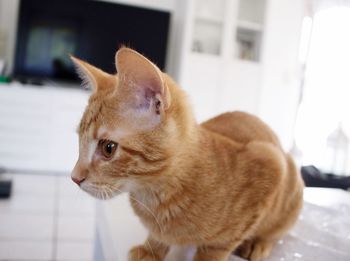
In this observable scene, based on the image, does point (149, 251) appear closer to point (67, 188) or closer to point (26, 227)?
point (26, 227)

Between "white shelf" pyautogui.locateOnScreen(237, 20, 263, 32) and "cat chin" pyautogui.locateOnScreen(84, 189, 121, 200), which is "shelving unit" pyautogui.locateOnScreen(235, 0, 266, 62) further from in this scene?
"cat chin" pyautogui.locateOnScreen(84, 189, 121, 200)

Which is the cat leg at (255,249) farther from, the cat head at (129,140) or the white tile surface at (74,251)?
the white tile surface at (74,251)

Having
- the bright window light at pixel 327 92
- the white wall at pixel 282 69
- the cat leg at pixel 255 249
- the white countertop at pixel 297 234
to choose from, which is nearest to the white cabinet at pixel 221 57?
the white wall at pixel 282 69

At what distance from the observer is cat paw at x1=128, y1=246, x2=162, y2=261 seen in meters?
0.71

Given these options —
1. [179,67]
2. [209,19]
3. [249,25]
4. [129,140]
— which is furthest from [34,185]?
[249,25]

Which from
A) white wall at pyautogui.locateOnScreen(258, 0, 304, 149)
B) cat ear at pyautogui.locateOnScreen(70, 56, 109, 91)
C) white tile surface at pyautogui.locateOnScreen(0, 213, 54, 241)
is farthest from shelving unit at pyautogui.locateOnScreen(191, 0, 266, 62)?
cat ear at pyautogui.locateOnScreen(70, 56, 109, 91)

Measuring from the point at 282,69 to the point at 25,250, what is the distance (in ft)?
10.6

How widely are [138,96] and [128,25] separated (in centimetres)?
311

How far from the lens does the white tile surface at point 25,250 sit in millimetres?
1668

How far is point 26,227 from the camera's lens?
1.97m

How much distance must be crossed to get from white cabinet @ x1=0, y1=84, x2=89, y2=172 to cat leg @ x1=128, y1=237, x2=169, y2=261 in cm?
237

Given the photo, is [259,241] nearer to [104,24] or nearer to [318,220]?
[318,220]

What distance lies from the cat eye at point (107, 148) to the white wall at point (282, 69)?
350 centimetres

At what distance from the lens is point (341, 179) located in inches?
69.6
